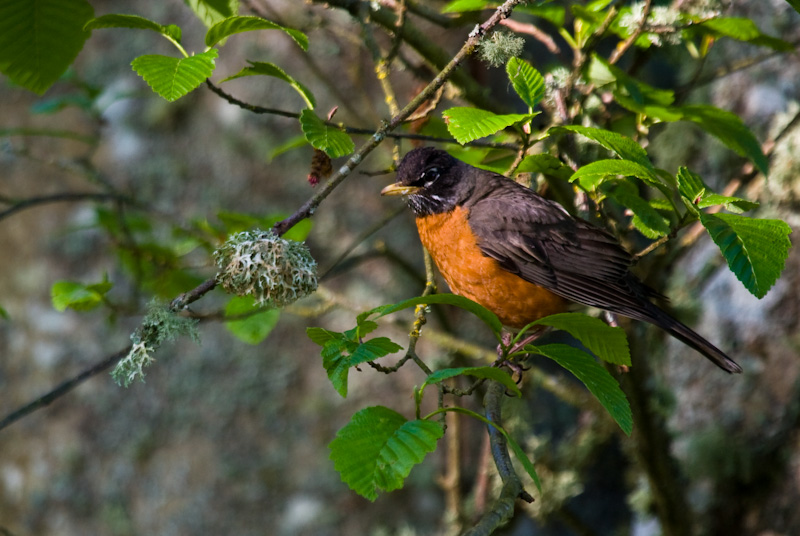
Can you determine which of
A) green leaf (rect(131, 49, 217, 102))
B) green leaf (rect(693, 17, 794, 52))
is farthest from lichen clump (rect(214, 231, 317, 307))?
green leaf (rect(693, 17, 794, 52))

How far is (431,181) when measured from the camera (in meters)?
2.36

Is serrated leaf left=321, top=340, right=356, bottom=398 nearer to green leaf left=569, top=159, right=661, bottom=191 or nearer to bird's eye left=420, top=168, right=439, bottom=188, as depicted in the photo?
green leaf left=569, top=159, right=661, bottom=191

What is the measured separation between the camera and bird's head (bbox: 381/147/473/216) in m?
2.32

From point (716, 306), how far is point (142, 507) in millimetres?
2889

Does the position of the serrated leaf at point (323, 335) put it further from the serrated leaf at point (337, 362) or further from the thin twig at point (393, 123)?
the thin twig at point (393, 123)

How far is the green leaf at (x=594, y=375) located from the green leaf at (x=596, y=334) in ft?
0.16

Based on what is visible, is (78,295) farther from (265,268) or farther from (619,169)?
(619,169)

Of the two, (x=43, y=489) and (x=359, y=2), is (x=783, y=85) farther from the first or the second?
(x=43, y=489)

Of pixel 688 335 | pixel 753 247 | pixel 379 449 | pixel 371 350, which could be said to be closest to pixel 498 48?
pixel 753 247

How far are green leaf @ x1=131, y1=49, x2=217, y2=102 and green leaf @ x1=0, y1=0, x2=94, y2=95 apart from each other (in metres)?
0.33

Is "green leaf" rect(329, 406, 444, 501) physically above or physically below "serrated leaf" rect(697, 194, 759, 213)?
below

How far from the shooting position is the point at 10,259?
3.76 m

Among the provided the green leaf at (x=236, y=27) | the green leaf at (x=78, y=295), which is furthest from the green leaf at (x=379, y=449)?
the green leaf at (x=78, y=295)

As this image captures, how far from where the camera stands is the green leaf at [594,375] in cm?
128
